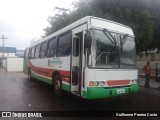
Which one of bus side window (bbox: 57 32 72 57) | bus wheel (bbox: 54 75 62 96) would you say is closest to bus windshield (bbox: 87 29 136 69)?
bus side window (bbox: 57 32 72 57)

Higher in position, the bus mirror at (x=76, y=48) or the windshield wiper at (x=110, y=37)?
the windshield wiper at (x=110, y=37)

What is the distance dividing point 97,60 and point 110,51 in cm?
68

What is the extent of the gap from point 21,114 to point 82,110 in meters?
2.13

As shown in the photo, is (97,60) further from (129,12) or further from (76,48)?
(129,12)

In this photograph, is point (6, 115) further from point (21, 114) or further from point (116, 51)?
point (116, 51)

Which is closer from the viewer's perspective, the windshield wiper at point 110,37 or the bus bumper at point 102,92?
the bus bumper at point 102,92

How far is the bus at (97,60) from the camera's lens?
22.5 ft

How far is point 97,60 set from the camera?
6973mm

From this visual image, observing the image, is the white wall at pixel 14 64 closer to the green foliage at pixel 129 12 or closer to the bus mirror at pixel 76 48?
the green foliage at pixel 129 12

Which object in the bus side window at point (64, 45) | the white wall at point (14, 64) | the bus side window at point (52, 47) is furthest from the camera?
the white wall at point (14, 64)

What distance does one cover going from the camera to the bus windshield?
6961mm

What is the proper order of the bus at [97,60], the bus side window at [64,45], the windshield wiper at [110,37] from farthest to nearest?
the bus side window at [64,45], the windshield wiper at [110,37], the bus at [97,60]

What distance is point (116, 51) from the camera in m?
7.47

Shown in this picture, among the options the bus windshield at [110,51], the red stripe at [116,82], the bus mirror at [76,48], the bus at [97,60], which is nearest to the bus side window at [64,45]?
the bus at [97,60]
